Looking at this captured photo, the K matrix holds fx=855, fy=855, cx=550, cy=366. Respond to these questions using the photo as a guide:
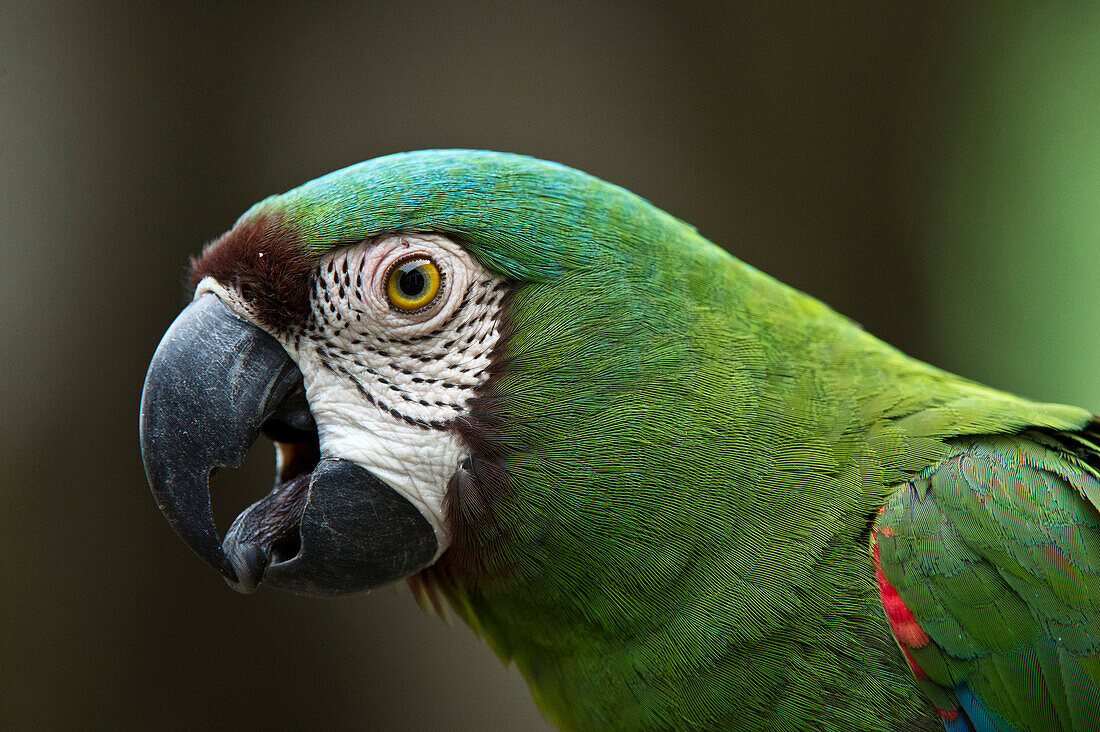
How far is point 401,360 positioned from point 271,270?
28 centimetres

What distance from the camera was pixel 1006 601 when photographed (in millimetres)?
1312

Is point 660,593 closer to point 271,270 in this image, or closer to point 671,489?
point 671,489

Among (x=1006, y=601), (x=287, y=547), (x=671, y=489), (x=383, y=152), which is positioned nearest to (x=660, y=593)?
(x=671, y=489)

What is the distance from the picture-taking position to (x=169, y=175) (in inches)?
163

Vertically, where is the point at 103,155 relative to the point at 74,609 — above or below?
above

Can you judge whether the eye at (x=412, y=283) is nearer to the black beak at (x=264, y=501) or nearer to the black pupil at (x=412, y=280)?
the black pupil at (x=412, y=280)

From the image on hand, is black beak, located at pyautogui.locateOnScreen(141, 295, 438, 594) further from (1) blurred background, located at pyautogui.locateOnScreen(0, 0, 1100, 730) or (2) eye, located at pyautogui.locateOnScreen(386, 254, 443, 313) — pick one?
(1) blurred background, located at pyautogui.locateOnScreen(0, 0, 1100, 730)

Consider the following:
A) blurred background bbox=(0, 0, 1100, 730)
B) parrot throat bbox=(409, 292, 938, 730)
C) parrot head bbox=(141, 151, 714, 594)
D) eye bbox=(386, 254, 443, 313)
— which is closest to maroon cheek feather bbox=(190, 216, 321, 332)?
parrot head bbox=(141, 151, 714, 594)

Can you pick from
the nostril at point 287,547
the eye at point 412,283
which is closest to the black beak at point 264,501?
the nostril at point 287,547

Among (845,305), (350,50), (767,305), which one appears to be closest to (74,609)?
(350,50)

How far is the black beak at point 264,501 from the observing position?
1.43 metres

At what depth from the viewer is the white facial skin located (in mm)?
1447

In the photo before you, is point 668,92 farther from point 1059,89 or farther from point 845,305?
point 1059,89

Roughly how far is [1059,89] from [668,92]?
6.45ft
